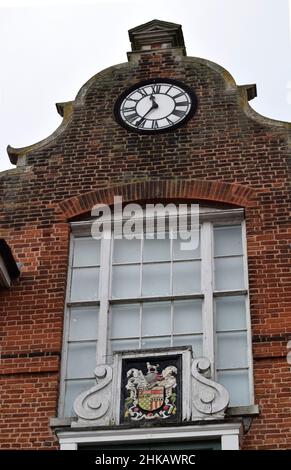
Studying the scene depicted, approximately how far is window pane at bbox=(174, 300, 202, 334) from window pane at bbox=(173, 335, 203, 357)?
0.31 ft

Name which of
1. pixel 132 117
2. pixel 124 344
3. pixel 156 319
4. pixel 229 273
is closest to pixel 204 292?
pixel 229 273

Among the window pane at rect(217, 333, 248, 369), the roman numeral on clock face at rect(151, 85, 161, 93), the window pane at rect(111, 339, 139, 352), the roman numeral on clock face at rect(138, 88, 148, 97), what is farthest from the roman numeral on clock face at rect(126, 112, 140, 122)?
the window pane at rect(217, 333, 248, 369)

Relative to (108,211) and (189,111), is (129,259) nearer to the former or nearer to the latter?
(108,211)

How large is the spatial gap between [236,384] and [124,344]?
1522 mm

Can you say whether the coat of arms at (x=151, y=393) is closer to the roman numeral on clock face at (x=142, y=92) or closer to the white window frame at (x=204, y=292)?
the white window frame at (x=204, y=292)

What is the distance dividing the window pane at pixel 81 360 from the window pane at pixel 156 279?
3.42 ft

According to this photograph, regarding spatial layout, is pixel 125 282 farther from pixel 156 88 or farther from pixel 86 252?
pixel 156 88

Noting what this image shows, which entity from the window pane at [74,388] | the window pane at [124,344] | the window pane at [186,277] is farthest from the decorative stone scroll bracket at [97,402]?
the window pane at [186,277]

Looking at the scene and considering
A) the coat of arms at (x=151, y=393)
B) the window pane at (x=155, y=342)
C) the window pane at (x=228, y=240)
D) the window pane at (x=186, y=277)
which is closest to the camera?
the coat of arms at (x=151, y=393)

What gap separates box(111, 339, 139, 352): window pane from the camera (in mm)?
12875

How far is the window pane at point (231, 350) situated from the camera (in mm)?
12570

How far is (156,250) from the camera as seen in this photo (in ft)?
45.2
